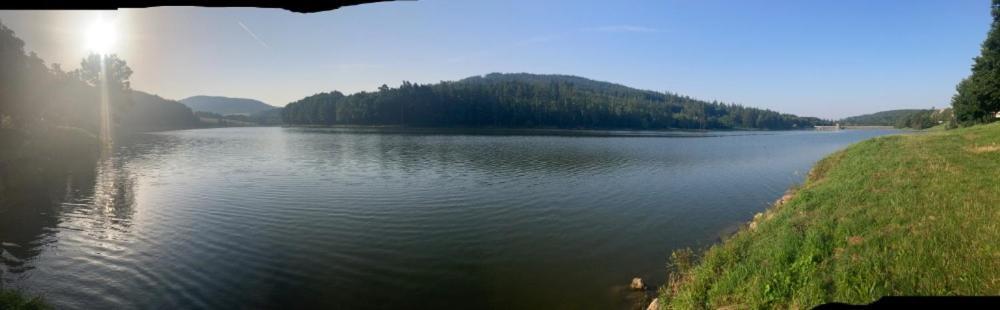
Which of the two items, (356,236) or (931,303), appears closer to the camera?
(931,303)

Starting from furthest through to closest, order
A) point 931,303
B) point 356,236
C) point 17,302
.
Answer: point 356,236 → point 17,302 → point 931,303

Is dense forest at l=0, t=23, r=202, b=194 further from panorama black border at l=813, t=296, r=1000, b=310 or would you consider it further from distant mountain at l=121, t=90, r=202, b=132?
distant mountain at l=121, t=90, r=202, b=132

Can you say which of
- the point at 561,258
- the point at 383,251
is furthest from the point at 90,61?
the point at 561,258

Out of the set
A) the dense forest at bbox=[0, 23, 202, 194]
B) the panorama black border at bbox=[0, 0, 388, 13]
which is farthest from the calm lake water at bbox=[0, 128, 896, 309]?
the panorama black border at bbox=[0, 0, 388, 13]

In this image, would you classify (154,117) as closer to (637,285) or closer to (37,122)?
(37,122)

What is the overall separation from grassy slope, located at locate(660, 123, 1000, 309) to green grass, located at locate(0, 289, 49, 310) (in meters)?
17.3

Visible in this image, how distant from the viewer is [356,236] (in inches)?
819

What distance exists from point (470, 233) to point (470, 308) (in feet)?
26.2

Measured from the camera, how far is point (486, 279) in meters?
16.0

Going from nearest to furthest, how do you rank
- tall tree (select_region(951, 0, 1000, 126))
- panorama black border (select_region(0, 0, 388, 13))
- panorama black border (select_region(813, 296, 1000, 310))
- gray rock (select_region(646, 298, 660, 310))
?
1. panorama black border (select_region(813, 296, 1000, 310))
2. panorama black border (select_region(0, 0, 388, 13))
3. gray rock (select_region(646, 298, 660, 310))
4. tall tree (select_region(951, 0, 1000, 126))

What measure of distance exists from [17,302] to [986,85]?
269 ft

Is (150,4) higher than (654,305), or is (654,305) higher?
(150,4)

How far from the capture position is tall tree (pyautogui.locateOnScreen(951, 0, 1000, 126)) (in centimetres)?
5150

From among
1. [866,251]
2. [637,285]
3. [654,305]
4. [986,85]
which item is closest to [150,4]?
[654,305]
